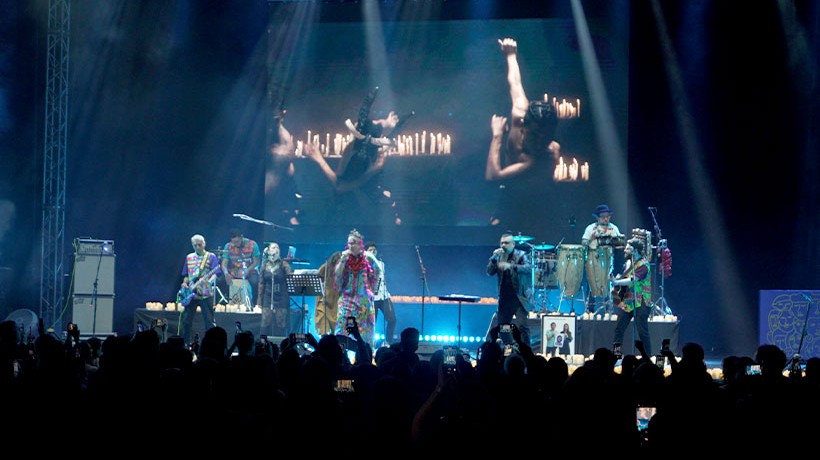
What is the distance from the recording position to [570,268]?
54.2 feet

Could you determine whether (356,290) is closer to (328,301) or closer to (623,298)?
(328,301)

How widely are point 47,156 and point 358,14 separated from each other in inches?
289

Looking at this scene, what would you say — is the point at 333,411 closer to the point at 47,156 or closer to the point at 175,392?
the point at 175,392

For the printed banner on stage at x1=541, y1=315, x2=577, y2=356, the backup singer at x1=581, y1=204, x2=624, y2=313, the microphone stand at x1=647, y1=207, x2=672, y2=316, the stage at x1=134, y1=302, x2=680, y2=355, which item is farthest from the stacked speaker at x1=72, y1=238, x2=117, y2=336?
the microphone stand at x1=647, y1=207, x2=672, y2=316

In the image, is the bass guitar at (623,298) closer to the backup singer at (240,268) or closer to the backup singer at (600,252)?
the backup singer at (600,252)

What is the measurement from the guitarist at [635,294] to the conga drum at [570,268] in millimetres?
2351

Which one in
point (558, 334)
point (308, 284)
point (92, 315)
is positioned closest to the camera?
point (308, 284)

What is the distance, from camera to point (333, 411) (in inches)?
179

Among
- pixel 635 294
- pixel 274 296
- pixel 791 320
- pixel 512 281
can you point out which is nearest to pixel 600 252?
pixel 635 294

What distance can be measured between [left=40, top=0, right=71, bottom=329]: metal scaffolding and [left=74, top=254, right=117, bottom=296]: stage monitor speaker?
30cm

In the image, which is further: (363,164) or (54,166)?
(363,164)

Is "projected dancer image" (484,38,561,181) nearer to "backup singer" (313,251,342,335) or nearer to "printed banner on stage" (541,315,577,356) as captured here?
"backup singer" (313,251,342,335)

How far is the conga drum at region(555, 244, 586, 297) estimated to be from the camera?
16422 millimetres

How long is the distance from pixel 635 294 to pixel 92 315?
9.69 metres
